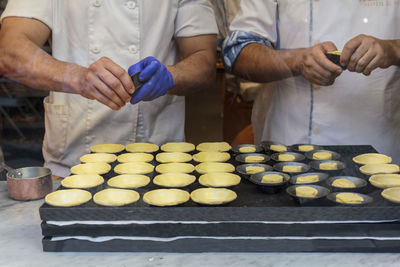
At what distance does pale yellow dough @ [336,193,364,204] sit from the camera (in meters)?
0.99

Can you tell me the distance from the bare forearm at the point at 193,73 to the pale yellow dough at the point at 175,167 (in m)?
0.36

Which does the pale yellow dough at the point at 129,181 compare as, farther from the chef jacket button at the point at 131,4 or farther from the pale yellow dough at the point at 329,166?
the chef jacket button at the point at 131,4

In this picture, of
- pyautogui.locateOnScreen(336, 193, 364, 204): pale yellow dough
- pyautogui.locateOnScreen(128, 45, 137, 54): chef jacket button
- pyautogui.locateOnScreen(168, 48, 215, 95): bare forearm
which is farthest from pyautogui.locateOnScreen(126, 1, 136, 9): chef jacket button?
pyautogui.locateOnScreen(336, 193, 364, 204): pale yellow dough

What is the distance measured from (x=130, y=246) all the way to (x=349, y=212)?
1.60 ft

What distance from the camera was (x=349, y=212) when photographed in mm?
940

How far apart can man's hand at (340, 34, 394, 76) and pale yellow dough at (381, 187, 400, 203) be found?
1.67 ft

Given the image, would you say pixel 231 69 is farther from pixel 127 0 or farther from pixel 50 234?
pixel 50 234

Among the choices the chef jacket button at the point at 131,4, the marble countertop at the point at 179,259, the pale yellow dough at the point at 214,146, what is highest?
the chef jacket button at the point at 131,4

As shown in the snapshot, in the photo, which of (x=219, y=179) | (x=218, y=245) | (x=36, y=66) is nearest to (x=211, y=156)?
(x=219, y=179)

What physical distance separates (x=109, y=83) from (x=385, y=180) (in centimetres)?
81

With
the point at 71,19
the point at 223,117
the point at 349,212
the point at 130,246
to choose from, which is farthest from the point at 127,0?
the point at 349,212

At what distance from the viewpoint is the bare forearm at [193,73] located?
1.54m

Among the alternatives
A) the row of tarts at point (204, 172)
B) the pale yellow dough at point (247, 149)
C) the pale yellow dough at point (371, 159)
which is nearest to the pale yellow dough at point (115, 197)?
the row of tarts at point (204, 172)

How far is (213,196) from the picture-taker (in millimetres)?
1022
